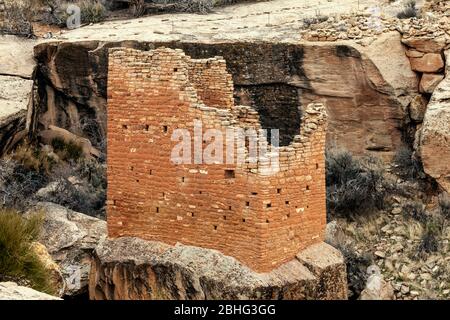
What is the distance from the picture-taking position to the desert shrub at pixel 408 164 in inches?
628

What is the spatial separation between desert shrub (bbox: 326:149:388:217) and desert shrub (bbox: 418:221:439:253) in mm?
1187

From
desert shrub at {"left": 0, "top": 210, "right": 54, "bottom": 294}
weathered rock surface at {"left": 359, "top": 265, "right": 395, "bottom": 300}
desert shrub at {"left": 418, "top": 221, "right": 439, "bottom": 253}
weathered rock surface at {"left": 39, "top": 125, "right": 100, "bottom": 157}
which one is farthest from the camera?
weathered rock surface at {"left": 39, "top": 125, "right": 100, "bottom": 157}

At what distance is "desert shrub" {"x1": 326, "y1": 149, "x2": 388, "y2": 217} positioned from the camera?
15.4 m

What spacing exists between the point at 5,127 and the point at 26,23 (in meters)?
4.41

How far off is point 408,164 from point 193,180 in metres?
6.61

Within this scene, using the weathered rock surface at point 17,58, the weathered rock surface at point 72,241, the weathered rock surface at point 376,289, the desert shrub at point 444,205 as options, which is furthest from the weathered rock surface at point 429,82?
the weathered rock surface at point 17,58

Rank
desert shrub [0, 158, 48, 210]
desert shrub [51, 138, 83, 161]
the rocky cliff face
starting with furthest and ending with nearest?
1. desert shrub [51, 138, 83, 161]
2. the rocky cliff face
3. desert shrub [0, 158, 48, 210]

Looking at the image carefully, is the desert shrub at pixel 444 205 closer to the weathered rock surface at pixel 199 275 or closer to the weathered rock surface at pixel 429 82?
the weathered rock surface at pixel 429 82

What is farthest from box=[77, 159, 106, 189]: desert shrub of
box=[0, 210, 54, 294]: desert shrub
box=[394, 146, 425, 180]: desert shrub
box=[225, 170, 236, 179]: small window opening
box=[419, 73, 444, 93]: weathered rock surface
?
box=[0, 210, 54, 294]: desert shrub

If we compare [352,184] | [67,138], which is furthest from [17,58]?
[352,184]

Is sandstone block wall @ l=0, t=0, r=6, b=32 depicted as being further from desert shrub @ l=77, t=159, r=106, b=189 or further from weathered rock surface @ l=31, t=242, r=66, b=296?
weathered rock surface @ l=31, t=242, r=66, b=296

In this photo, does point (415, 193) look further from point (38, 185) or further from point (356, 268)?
point (38, 185)

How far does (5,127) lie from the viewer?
1652 centimetres
